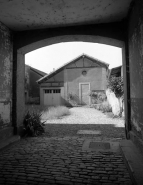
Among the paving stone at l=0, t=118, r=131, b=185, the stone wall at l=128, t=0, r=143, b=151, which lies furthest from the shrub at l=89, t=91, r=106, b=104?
the stone wall at l=128, t=0, r=143, b=151

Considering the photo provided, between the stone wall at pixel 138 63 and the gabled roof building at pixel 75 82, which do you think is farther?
the gabled roof building at pixel 75 82

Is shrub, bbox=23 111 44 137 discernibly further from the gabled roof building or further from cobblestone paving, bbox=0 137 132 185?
the gabled roof building

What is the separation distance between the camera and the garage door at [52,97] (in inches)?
782

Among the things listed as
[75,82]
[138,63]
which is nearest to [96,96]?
[75,82]

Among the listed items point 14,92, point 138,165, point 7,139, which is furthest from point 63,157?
point 14,92

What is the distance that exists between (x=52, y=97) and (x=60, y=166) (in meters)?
17.1

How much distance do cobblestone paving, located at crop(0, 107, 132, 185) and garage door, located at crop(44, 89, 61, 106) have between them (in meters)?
15.4

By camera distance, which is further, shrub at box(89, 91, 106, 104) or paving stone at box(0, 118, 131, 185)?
shrub at box(89, 91, 106, 104)

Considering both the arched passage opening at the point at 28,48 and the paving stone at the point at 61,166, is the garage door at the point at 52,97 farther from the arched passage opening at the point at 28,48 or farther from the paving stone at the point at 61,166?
the paving stone at the point at 61,166

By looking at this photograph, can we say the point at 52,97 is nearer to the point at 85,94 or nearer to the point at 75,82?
the point at 75,82

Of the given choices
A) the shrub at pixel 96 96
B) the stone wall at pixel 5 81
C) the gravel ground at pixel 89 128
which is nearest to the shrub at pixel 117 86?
the gravel ground at pixel 89 128

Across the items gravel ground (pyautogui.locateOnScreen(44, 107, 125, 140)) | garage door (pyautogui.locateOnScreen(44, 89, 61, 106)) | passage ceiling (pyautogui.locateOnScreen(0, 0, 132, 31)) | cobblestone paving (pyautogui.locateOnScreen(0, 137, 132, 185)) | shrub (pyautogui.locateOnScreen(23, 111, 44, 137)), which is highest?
passage ceiling (pyautogui.locateOnScreen(0, 0, 132, 31))

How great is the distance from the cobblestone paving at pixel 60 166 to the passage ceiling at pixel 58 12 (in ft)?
11.6

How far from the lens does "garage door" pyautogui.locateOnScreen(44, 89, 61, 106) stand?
65.2 feet
